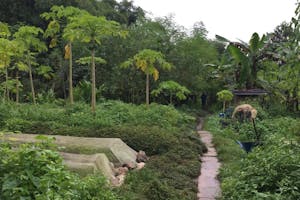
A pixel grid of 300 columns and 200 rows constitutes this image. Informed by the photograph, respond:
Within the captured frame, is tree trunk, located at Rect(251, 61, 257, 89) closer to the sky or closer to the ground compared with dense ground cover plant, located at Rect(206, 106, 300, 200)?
closer to the sky

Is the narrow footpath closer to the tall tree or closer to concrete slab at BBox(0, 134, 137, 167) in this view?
concrete slab at BBox(0, 134, 137, 167)

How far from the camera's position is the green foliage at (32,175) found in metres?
3.48

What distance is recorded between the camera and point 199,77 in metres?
23.4

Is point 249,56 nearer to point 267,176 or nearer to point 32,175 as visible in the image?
point 267,176

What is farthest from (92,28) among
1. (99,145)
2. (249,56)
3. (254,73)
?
(254,73)

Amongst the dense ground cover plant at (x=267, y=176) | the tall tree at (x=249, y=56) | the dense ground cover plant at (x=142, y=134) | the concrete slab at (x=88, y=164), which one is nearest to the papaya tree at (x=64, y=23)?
the dense ground cover plant at (x=142, y=134)

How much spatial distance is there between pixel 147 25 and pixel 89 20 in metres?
12.9

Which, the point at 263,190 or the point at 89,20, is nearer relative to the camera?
the point at 263,190

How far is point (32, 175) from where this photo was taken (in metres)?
3.69

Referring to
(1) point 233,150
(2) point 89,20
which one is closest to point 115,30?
(2) point 89,20

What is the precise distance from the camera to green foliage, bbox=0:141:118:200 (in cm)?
348

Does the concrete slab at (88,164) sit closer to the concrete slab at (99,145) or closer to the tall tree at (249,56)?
the concrete slab at (99,145)

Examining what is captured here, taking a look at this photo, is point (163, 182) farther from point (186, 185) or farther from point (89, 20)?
point (89, 20)

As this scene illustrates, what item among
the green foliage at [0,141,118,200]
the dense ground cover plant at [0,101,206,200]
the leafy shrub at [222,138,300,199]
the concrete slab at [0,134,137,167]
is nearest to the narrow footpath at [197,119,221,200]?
the dense ground cover plant at [0,101,206,200]
